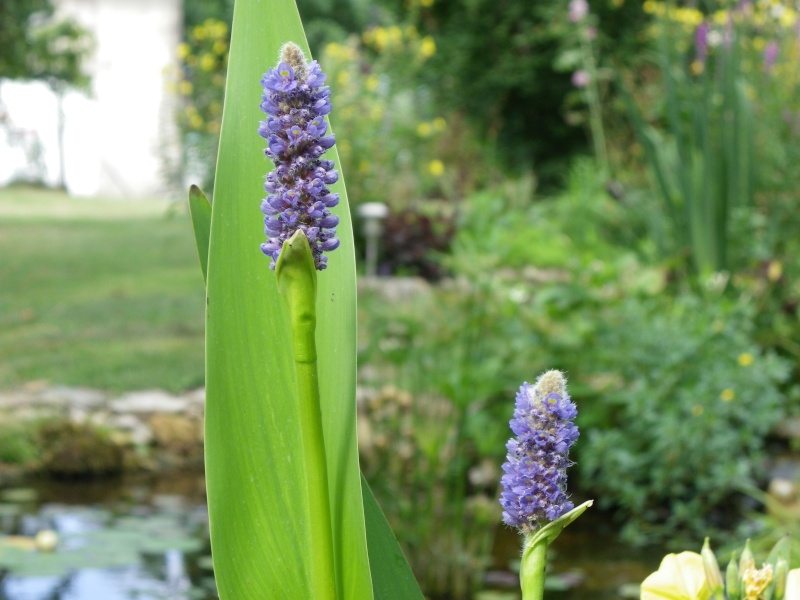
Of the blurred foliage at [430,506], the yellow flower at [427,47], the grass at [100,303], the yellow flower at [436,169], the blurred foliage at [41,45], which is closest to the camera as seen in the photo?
the blurred foliage at [430,506]

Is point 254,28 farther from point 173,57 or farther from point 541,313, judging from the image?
point 173,57

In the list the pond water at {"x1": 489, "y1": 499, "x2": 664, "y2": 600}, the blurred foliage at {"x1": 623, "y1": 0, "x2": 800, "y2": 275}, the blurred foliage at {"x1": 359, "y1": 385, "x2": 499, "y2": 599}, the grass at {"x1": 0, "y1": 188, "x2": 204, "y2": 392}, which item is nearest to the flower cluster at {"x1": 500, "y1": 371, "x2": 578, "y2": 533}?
the blurred foliage at {"x1": 359, "y1": 385, "x2": 499, "y2": 599}

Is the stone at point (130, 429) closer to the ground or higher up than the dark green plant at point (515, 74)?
closer to the ground

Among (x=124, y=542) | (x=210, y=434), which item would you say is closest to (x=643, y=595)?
(x=210, y=434)

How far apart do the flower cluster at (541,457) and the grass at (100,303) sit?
3861mm

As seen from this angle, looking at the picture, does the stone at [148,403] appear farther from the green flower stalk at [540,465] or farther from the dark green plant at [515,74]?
the dark green plant at [515,74]

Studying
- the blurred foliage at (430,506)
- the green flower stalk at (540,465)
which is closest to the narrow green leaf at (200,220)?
the green flower stalk at (540,465)

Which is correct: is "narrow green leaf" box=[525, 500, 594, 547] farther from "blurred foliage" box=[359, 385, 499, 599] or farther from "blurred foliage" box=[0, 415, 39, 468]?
"blurred foliage" box=[0, 415, 39, 468]

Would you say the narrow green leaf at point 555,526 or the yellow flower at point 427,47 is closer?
the narrow green leaf at point 555,526

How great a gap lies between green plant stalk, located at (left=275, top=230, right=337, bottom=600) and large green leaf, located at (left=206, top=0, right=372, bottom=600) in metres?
0.04

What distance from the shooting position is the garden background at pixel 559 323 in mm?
2961

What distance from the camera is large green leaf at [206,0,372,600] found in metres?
0.63

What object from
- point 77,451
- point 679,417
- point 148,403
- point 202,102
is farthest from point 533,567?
point 202,102

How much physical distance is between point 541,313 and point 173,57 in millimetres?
12994
